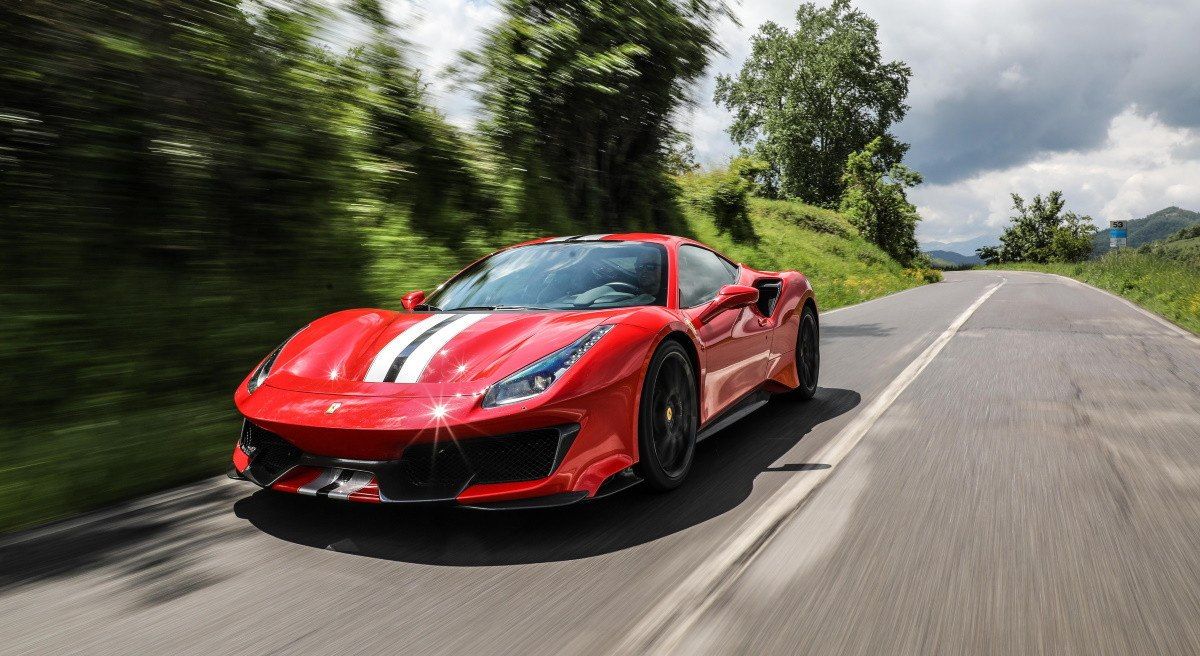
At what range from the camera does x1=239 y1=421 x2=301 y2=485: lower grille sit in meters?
3.34

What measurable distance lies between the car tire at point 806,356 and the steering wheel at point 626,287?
6.53 feet

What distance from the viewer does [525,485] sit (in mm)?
3143

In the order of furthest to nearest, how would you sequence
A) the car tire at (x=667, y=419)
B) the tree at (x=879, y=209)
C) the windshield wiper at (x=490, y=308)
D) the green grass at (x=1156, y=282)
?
the tree at (x=879, y=209)
the green grass at (x=1156, y=282)
the windshield wiper at (x=490, y=308)
the car tire at (x=667, y=419)

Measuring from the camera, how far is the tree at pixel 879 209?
140 ft

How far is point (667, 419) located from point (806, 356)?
8.86ft

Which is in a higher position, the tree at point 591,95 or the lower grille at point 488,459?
the tree at point 591,95

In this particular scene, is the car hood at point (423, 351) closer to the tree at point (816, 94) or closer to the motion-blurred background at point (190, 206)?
the motion-blurred background at point (190, 206)

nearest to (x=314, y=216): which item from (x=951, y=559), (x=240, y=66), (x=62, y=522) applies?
(x=240, y=66)

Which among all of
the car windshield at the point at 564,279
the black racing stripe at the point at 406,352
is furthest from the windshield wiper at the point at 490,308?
the black racing stripe at the point at 406,352

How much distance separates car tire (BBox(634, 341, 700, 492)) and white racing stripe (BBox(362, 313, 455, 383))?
1.04m

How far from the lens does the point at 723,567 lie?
2961mm

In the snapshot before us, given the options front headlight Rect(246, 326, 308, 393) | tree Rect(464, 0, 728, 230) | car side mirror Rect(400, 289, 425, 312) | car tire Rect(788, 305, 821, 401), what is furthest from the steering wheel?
tree Rect(464, 0, 728, 230)

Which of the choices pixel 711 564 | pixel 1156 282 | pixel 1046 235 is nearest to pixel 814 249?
pixel 1156 282

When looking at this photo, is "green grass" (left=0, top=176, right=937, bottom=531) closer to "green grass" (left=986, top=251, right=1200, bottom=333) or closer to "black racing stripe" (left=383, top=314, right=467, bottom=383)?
"black racing stripe" (left=383, top=314, right=467, bottom=383)
